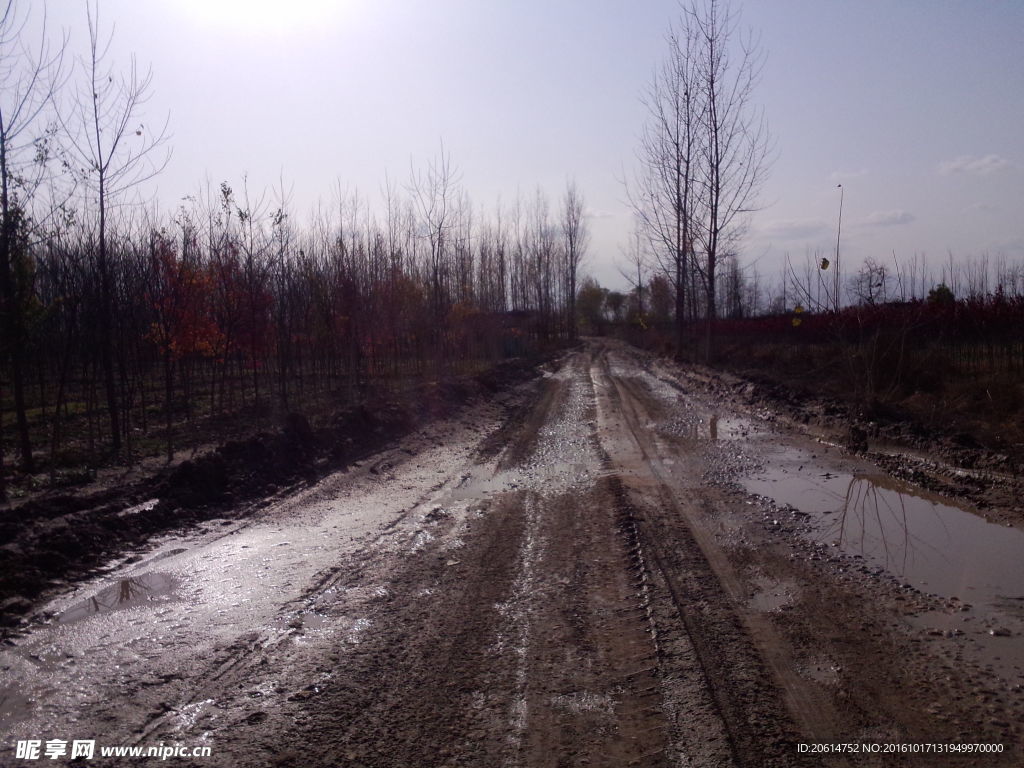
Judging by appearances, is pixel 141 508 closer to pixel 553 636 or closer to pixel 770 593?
pixel 553 636

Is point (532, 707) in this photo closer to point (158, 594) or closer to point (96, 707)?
point (96, 707)

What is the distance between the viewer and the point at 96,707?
3.91 metres

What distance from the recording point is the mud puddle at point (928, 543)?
4.73m

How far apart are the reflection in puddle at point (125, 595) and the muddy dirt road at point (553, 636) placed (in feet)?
0.08

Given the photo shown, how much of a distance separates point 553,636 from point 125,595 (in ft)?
11.7

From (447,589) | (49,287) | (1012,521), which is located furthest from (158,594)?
(49,287)

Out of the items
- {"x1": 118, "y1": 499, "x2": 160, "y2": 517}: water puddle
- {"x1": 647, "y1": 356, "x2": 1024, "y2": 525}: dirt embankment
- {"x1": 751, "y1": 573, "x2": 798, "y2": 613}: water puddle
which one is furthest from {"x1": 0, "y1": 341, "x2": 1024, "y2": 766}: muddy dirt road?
{"x1": 118, "y1": 499, "x2": 160, "y2": 517}: water puddle

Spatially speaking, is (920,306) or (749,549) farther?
(920,306)

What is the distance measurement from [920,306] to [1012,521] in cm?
1614

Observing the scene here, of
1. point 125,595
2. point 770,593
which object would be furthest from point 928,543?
point 125,595

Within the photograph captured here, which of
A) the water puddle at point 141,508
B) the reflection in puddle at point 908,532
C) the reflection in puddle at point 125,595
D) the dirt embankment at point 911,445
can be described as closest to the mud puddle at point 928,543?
the reflection in puddle at point 908,532

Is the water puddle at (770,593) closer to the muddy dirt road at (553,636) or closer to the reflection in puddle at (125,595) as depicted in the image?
the muddy dirt road at (553,636)

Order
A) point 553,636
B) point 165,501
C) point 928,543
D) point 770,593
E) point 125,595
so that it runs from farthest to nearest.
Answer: point 165,501 → point 928,543 → point 125,595 → point 770,593 → point 553,636

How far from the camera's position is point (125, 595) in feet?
18.8
